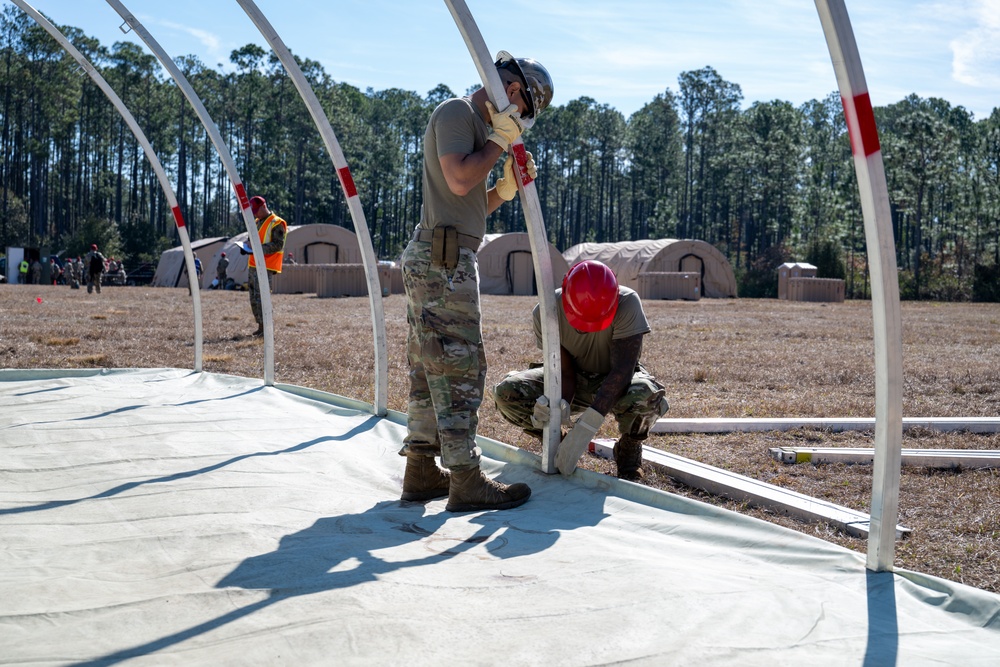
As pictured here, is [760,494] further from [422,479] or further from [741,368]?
[741,368]

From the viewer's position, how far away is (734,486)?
423cm

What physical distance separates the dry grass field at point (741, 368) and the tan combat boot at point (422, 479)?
127 cm

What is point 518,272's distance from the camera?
34250mm

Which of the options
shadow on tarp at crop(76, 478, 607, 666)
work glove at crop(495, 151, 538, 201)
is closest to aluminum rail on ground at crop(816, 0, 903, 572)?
shadow on tarp at crop(76, 478, 607, 666)

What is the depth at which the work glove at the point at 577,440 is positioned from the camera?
404cm

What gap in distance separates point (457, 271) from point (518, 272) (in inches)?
1209

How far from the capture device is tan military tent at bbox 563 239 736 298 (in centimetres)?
3353

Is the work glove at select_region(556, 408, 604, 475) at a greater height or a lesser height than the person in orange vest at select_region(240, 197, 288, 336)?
lesser

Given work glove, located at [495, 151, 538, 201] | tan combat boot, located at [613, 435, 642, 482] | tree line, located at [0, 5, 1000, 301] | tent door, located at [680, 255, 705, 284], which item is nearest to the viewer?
work glove, located at [495, 151, 538, 201]

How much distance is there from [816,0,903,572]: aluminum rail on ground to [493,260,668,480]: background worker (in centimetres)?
153

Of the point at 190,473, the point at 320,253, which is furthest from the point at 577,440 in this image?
the point at 320,253

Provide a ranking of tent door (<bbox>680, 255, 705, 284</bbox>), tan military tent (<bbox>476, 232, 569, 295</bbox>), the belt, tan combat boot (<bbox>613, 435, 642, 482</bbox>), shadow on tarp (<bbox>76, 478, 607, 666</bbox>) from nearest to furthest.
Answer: shadow on tarp (<bbox>76, 478, 607, 666</bbox>), the belt, tan combat boot (<bbox>613, 435, 642, 482</bbox>), tan military tent (<bbox>476, 232, 569, 295</bbox>), tent door (<bbox>680, 255, 705, 284</bbox>)

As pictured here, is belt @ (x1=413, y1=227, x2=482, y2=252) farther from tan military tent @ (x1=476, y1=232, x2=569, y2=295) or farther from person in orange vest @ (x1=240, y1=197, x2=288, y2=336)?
tan military tent @ (x1=476, y1=232, x2=569, y2=295)

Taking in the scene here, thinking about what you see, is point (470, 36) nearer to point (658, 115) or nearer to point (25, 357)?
point (25, 357)
